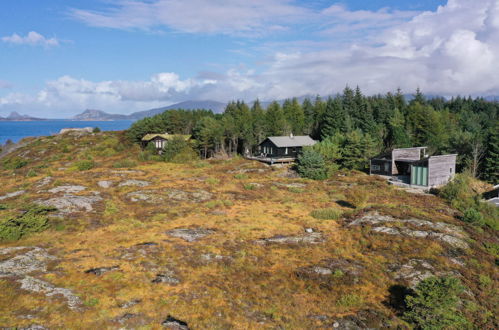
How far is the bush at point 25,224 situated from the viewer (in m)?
26.0

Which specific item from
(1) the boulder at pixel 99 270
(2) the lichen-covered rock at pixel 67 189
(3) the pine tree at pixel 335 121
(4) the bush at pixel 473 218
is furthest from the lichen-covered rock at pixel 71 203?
(3) the pine tree at pixel 335 121

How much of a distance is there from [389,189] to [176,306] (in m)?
38.9

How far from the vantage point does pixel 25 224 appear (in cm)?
2788

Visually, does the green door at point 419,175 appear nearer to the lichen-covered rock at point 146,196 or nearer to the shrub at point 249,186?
the shrub at point 249,186

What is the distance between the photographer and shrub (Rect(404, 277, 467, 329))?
55.0 feet

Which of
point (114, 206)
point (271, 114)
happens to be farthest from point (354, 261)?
point (271, 114)

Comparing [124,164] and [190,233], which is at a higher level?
[124,164]

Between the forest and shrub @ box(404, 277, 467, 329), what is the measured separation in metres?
43.3

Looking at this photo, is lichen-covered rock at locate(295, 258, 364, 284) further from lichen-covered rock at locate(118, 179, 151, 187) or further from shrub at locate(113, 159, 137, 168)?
shrub at locate(113, 159, 137, 168)

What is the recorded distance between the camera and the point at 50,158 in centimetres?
7681

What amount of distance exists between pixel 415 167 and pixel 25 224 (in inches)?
1960

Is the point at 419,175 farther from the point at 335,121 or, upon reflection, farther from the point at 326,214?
the point at 335,121

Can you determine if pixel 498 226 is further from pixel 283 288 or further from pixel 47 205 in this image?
pixel 47 205

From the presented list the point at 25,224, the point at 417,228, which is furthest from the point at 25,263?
the point at 417,228
